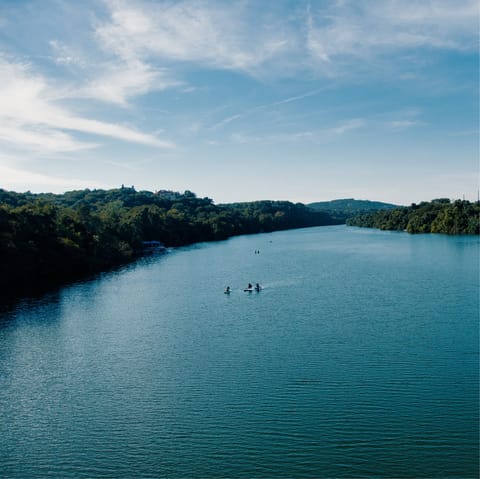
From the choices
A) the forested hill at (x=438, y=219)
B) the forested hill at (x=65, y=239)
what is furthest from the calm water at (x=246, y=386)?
the forested hill at (x=438, y=219)

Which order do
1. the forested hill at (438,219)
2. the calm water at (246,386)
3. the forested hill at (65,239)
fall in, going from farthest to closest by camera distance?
1. the forested hill at (438,219)
2. the forested hill at (65,239)
3. the calm water at (246,386)

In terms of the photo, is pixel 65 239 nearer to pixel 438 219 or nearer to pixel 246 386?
pixel 246 386

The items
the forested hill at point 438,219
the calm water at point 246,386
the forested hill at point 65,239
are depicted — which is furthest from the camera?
the forested hill at point 438,219

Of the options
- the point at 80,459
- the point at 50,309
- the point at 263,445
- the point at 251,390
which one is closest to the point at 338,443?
the point at 263,445

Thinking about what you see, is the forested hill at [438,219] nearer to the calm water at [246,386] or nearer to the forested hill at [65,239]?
the forested hill at [65,239]

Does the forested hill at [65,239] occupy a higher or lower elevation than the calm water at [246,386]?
higher

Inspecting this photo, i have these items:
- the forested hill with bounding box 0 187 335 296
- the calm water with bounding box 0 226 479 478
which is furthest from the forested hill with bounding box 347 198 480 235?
the calm water with bounding box 0 226 479 478

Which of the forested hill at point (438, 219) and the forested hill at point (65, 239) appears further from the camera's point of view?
the forested hill at point (438, 219)
